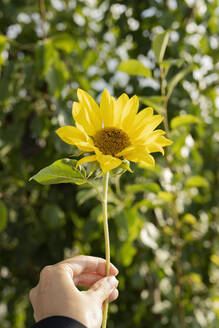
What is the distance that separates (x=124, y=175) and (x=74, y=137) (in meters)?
0.63

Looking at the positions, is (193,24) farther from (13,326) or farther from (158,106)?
(13,326)

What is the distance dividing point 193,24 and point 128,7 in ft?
0.85

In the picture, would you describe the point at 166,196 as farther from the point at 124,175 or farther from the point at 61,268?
the point at 61,268

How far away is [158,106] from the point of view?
824mm

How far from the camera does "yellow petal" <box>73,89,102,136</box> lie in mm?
477

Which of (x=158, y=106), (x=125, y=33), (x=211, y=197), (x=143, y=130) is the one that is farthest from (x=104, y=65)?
(x=143, y=130)

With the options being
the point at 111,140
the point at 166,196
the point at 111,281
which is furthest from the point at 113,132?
the point at 166,196

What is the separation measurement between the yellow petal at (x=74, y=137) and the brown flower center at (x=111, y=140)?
2 centimetres

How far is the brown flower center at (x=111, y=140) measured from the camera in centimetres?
46

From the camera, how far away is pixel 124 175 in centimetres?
106

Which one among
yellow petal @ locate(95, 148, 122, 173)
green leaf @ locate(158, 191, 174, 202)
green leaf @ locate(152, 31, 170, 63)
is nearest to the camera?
yellow petal @ locate(95, 148, 122, 173)

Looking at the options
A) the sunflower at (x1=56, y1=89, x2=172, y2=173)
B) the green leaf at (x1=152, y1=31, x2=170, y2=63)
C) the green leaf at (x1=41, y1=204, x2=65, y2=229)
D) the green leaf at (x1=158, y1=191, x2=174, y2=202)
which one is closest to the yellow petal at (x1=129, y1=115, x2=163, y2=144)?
the sunflower at (x1=56, y1=89, x2=172, y2=173)

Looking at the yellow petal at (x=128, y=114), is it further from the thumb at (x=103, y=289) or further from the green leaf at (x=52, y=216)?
the green leaf at (x=52, y=216)

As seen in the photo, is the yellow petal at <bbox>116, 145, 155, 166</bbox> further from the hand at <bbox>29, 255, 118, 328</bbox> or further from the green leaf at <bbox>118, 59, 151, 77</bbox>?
the green leaf at <bbox>118, 59, 151, 77</bbox>
